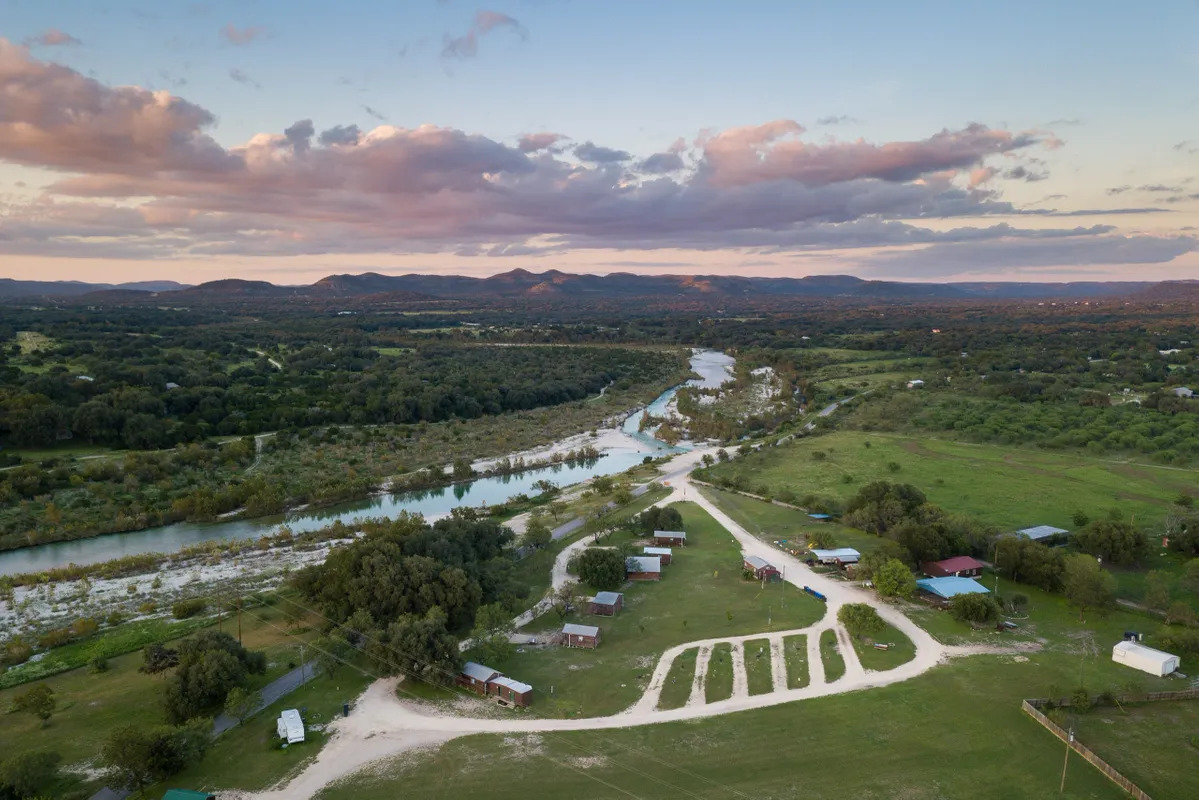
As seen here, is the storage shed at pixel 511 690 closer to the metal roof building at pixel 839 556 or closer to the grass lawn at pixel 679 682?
the grass lawn at pixel 679 682

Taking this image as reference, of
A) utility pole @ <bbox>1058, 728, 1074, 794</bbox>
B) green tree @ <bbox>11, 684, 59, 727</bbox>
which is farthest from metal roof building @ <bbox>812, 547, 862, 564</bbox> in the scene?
green tree @ <bbox>11, 684, 59, 727</bbox>

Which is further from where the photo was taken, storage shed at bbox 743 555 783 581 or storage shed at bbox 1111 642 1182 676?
storage shed at bbox 743 555 783 581

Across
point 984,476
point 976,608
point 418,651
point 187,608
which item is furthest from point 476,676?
point 984,476

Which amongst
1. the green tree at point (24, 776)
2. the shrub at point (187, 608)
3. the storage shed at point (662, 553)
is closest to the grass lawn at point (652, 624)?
the storage shed at point (662, 553)

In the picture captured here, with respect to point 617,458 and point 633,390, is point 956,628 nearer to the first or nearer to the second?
point 617,458

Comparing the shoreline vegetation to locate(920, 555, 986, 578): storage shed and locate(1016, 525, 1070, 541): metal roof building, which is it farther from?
locate(1016, 525, 1070, 541): metal roof building

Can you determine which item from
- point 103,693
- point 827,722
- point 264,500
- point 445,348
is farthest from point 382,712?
point 445,348
